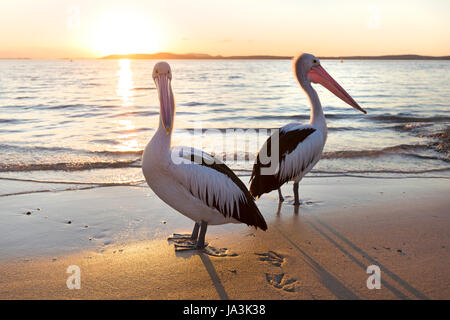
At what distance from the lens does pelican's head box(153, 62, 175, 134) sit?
9.93 feet

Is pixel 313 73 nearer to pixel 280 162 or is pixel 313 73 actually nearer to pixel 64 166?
pixel 280 162

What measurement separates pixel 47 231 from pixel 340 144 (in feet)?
25.9

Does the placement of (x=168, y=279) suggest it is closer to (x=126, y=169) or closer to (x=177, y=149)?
(x=177, y=149)

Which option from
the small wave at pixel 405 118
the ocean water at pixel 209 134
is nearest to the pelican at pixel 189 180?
the ocean water at pixel 209 134

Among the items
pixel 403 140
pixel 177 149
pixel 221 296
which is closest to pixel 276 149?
pixel 177 149

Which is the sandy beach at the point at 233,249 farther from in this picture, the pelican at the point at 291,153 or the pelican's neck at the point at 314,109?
the pelican's neck at the point at 314,109

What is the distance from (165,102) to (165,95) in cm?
7

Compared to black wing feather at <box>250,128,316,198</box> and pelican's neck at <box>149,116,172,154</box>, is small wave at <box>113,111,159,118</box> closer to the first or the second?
black wing feather at <box>250,128,316,198</box>

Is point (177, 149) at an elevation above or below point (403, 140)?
above

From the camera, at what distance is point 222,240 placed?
12.3 ft

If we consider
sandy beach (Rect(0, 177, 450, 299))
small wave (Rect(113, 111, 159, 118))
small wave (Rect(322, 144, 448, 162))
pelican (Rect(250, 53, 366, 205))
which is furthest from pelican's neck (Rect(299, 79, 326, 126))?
small wave (Rect(113, 111, 159, 118))

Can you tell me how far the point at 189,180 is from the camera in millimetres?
3164

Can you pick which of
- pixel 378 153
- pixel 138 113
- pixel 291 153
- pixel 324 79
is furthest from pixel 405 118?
pixel 291 153

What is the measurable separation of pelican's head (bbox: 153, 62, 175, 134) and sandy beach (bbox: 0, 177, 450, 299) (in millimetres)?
1214
